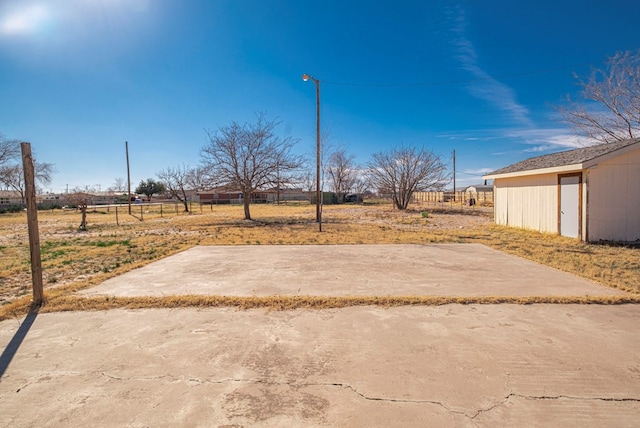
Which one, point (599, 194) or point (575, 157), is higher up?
point (575, 157)

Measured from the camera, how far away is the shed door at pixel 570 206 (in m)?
10.5

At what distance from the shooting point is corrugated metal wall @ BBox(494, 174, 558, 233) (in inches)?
469

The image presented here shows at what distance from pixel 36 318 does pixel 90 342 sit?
1.43m

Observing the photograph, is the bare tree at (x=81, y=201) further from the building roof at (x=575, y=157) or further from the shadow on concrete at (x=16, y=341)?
the building roof at (x=575, y=157)

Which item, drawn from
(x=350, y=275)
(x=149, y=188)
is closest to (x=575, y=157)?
(x=350, y=275)

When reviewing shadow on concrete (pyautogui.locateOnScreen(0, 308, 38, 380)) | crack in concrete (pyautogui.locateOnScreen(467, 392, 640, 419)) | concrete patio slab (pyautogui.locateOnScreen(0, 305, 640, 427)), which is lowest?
crack in concrete (pyautogui.locateOnScreen(467, 392, 640, 419))

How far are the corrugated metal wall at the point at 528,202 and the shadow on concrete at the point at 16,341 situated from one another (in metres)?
14.5

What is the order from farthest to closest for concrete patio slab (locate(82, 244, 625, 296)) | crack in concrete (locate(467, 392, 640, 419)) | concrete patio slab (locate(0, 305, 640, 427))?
concrete patio slab (locate(82, 244, 625, 296)) < crack in concrete (locate(467, 392, 640, 419)) < concrete patio slab (locate(0, 305, 640, 427))

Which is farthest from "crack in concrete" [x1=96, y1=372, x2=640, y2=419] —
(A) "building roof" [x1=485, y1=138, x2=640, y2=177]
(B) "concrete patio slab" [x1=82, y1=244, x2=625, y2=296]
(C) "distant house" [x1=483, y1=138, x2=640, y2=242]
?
(A) "building roof" [x1=485, y1=138, x2=640, y2=177]

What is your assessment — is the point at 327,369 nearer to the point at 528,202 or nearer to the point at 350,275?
the point at 350,275

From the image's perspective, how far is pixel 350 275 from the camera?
6.13 meters

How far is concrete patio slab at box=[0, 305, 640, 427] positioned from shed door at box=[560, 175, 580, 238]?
785 cm

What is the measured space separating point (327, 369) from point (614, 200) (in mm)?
11980

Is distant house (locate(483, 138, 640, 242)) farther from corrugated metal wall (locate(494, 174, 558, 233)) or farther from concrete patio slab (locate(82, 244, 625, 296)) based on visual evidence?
concrete patio slab (locate(82, 244, 625, 296))
